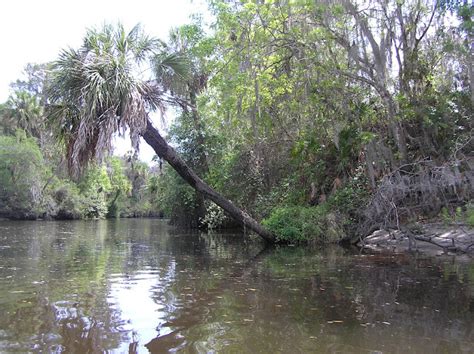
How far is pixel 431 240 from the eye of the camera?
13648 mm

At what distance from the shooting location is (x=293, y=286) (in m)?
8.33

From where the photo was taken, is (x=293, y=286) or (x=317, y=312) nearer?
(x=317, y=312)

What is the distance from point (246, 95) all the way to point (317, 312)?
10.8m

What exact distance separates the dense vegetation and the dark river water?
3332 millimetres

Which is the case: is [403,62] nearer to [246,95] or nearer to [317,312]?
[246,95]

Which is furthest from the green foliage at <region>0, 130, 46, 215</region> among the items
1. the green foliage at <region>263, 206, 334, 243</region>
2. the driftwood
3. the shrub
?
the driftwood

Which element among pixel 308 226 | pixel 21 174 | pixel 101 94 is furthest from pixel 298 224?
pixel 21 174

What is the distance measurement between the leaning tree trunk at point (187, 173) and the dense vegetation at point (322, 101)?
0.84 meters

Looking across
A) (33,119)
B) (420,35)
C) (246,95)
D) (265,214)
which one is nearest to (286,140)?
(265,214)

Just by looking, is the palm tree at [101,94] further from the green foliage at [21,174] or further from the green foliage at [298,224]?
the green foliage at [21,174]

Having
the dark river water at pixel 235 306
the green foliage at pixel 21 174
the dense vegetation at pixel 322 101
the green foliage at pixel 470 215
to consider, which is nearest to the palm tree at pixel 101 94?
the dense vegetation at pixel 322 101

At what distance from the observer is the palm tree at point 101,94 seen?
1133 cm

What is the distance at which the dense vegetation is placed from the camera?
12.2m

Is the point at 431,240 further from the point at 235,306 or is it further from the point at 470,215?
the point at 235,306
